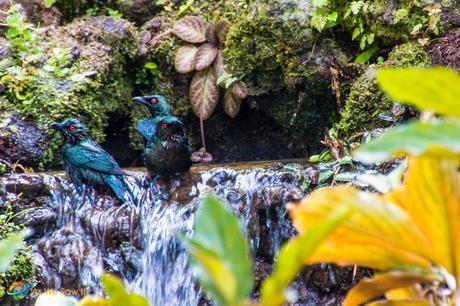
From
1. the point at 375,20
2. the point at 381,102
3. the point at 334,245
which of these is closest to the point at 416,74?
the point at 334,245

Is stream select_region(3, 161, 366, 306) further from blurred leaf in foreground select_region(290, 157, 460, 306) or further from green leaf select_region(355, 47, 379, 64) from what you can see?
blurred leaf in foreground select_region(290, 157, 460, 306)

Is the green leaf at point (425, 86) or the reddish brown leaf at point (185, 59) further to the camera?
the reddish brown leaf at point (185, 59)

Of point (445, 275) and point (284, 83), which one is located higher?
point (445, 275)

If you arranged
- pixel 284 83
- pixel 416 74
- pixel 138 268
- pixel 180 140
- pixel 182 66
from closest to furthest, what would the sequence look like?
pixel 416 74
pixel 138 268
pixel 180 140
pixel 284 83
pixel 182 66

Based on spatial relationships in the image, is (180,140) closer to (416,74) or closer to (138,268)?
(138,268)

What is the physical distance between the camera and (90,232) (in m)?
4.68

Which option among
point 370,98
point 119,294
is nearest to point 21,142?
point 370,98

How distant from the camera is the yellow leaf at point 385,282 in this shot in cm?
53

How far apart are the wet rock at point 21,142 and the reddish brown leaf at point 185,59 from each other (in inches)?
52.9

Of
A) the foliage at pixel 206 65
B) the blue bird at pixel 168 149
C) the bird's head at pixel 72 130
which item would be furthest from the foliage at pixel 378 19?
the bird's head at pixel 72 130

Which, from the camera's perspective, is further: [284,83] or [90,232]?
[284,83]

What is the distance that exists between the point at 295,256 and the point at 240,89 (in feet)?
17.7

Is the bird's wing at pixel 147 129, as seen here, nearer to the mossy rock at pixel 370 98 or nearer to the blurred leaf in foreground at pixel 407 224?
the mossy rock at pixel 370 98

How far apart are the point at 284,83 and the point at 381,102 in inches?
38.4
